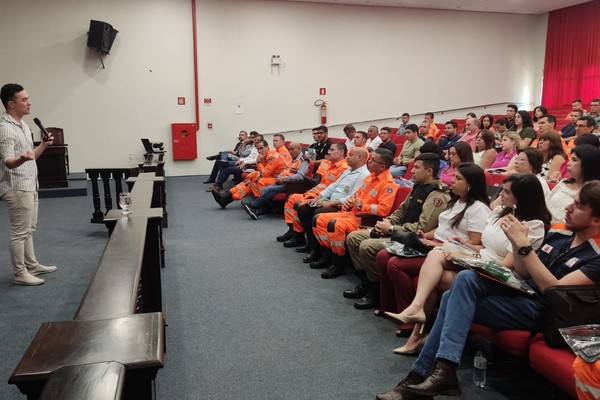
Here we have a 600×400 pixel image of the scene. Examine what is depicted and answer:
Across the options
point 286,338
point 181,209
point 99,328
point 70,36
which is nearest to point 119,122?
point 70,36

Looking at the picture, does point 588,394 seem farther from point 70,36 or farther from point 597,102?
point 70,36

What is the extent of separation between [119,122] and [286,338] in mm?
8287

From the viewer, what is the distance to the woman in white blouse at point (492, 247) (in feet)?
7.66

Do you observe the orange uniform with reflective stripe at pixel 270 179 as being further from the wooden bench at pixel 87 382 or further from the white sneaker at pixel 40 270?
the wooden bench at pixel 87 382

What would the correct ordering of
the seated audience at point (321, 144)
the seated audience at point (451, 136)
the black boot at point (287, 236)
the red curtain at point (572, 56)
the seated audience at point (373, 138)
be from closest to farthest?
the black boot at point (287, 236), the seated audience at point (321, 144), the seated audience at point (451, 136), the seated audience at point (373, 138), the red curtain at point (572, 56)

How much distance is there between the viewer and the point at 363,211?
3783mm

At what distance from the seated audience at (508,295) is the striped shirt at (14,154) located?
2919mm

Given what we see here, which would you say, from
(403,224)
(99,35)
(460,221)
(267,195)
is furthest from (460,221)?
(99,35)

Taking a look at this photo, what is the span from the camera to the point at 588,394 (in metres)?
1.62

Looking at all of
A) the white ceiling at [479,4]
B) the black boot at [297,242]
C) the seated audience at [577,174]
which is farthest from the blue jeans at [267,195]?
the white ceiling at [479,4]

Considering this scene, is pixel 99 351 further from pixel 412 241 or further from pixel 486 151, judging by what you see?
pixel 486 151

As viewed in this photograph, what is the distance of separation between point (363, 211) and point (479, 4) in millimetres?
9170

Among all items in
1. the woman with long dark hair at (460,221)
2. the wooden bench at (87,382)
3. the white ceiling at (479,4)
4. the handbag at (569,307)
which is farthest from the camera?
the white ceiling at (479,4)

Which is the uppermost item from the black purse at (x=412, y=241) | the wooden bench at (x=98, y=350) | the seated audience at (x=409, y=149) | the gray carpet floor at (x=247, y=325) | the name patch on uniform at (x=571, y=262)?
the seated audience at (x=409, y=149)
